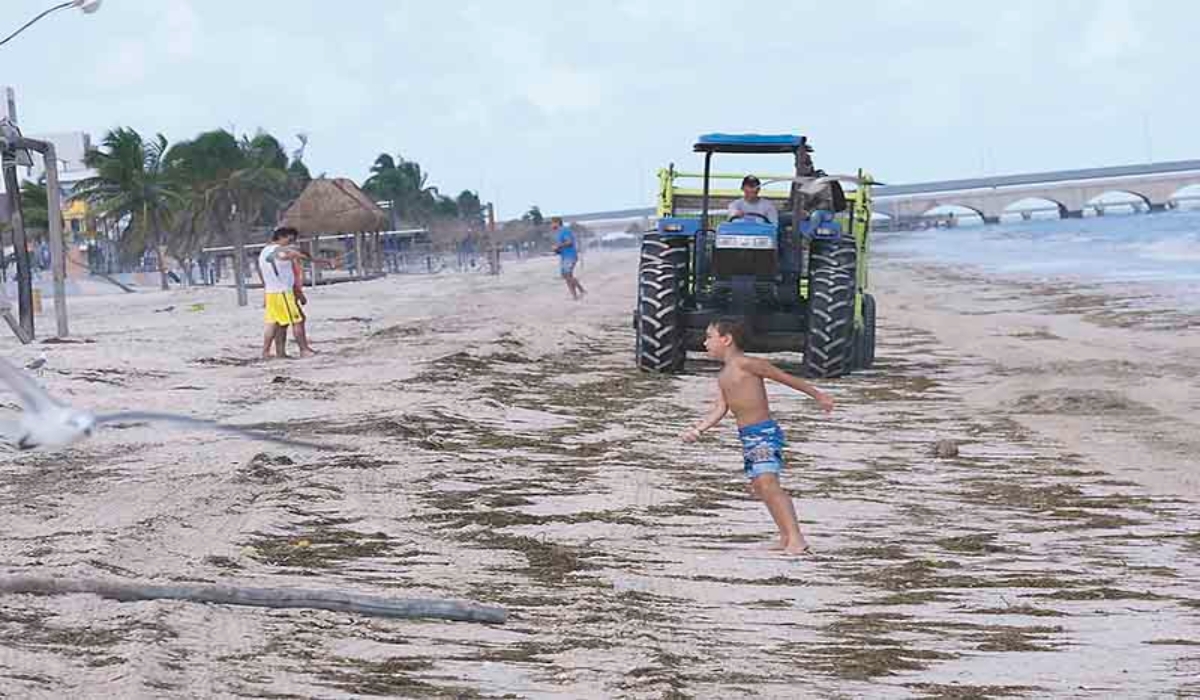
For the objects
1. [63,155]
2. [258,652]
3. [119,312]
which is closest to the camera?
[258,652]

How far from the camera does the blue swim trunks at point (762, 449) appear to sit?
8.00 m

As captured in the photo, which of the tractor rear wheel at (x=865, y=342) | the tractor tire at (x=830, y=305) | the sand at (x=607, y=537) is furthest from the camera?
the tractor rear wheel at (x=865, y=342)

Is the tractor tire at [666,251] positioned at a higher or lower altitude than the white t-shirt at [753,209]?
lower

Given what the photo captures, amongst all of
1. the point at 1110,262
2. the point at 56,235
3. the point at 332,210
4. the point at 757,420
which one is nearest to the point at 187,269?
the point at 332,210

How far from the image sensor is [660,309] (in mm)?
15812

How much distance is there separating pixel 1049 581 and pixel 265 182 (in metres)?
48.8

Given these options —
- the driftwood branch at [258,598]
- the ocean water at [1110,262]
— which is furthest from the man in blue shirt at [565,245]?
the driftwood branch at [258,598]

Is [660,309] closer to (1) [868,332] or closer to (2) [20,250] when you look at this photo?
(1) [868,332]

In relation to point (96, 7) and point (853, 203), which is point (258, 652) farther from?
A: point (96, 7)

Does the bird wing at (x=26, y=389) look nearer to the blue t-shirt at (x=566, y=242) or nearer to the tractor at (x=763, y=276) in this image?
the tractor at (x=763, y=276)

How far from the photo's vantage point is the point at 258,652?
556cm

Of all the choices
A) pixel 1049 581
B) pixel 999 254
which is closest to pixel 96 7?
pixel 1049 581

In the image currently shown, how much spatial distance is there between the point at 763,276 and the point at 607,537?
291 inches

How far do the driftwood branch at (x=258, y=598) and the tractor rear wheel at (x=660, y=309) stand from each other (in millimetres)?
9468
